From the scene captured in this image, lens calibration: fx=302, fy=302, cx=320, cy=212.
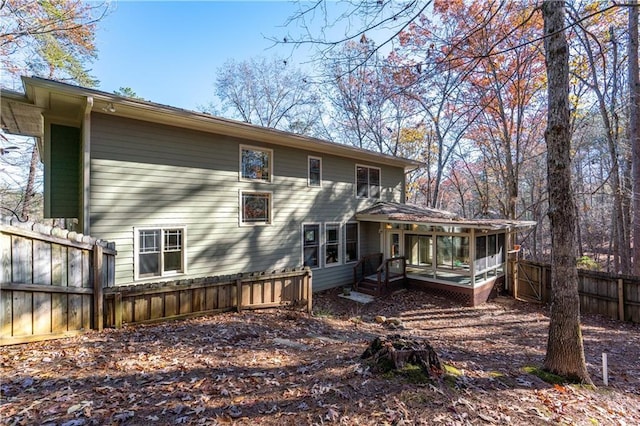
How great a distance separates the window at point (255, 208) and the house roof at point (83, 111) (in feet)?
5.75

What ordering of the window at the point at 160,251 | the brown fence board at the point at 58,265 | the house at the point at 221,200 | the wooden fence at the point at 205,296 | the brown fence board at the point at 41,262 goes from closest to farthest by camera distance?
1. the brown fence board at the point at 41,262
2. the brown fence board at the point at 58,265
3. the wooden fence at the point at 205,296
4. the house at the point at 221,200
5. the window at the point at 160,251

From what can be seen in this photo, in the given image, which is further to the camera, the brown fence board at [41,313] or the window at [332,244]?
the window at [332,244]

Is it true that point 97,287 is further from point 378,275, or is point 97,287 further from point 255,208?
point 378,275

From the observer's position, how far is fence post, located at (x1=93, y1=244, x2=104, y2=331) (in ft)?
15.7

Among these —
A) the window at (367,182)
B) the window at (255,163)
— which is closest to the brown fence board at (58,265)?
the window at (255,163)

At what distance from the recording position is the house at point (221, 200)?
22.7ft

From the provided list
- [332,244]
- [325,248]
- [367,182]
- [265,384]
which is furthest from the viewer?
[367,182]

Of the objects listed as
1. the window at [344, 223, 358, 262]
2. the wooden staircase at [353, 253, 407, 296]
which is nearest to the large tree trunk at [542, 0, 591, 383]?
the wooden staircase at [353, 253, 407, 296]

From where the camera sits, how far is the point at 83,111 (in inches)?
272

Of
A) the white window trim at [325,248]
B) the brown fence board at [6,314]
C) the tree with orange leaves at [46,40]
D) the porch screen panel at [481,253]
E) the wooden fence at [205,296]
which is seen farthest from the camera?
the white window trim at [325,248]

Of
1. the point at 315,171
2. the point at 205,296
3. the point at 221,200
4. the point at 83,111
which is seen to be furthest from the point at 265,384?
the point at 315,171

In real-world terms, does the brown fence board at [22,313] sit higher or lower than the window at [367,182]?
lower

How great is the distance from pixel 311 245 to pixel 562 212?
26.0 ft

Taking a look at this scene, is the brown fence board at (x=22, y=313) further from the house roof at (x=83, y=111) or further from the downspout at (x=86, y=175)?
the house roof at (x=83, y=111)
